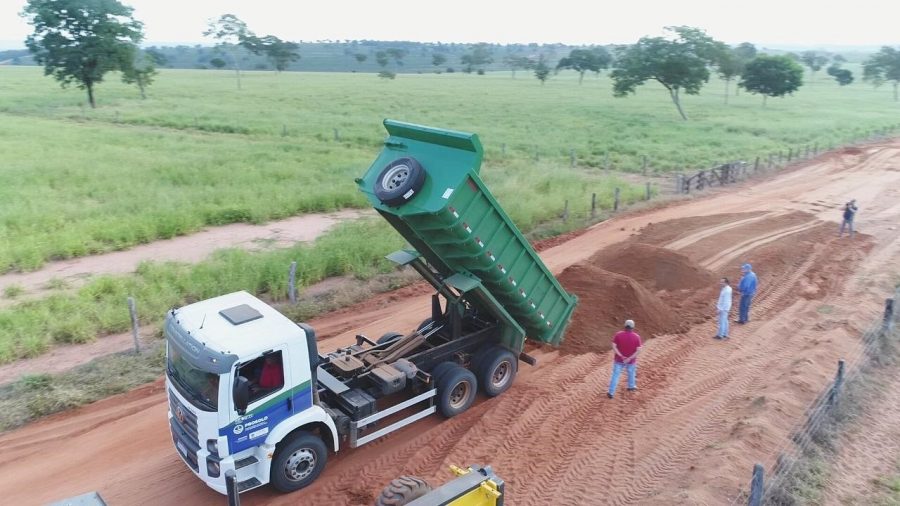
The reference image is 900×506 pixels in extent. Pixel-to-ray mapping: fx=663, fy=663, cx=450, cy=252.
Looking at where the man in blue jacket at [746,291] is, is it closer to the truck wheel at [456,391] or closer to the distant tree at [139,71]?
the truck wheel at [456,391]

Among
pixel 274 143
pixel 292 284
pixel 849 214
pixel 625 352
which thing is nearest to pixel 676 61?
pixel 274 143

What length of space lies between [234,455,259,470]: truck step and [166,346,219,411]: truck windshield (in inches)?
32.8

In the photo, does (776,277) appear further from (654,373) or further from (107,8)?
(107,8)

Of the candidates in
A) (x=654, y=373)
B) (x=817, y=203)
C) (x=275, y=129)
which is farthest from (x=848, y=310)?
(x=275, y=129)

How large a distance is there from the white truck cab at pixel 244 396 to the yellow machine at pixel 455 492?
2.03 m

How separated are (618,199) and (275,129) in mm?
27589

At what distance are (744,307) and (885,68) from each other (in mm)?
86066

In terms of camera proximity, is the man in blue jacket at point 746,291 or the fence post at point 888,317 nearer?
the fence post at point 888,317

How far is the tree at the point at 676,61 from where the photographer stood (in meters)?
52.8

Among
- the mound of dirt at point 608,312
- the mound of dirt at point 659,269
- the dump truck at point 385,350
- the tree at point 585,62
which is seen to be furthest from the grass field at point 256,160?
the tree at point 585,62

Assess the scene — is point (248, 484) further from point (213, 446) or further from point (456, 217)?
point (456, 217)

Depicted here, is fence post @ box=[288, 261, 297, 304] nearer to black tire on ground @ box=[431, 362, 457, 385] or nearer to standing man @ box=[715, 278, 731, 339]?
black tire on ground @ box=[431, 362, 457, 385]

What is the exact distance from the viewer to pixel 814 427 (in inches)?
373

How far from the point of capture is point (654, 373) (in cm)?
1174
